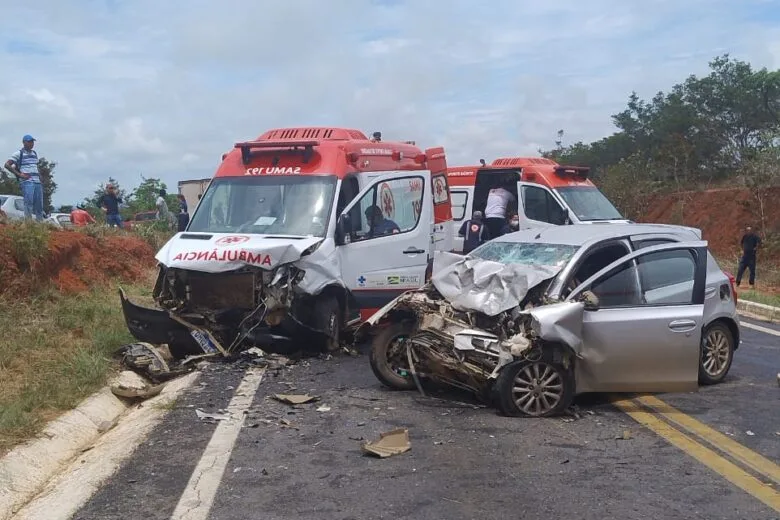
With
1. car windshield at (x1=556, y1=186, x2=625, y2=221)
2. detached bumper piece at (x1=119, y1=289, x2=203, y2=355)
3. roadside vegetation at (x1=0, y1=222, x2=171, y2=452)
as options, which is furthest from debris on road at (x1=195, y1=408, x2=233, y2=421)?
car windshield at (x1=556, y1=186, x2=625, y2=221)

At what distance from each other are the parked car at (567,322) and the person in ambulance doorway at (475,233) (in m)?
6.83

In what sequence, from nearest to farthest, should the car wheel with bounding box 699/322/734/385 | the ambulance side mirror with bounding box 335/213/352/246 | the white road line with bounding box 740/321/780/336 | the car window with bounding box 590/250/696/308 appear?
the car window with bounding box 590/250/696/308 → the car wheel with bounding box 699/322/734/385 → the ambulance side mirror with bounding box 335/213/352/246 → the white road line with bounding box 740/321/780/336

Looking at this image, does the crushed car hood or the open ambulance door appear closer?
the crushed car hood

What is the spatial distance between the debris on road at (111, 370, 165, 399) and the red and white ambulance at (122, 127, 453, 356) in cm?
Result: 51

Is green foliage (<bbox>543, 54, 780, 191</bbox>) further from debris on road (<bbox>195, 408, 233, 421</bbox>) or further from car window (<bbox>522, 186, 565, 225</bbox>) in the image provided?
debris on road (<bbox>195, 408, 233, 421</bbox>)

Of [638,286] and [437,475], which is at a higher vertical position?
[638,286]

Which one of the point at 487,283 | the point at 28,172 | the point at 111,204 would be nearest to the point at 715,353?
the point at 487,283

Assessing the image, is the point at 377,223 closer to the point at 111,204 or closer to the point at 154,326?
the point at 154,326

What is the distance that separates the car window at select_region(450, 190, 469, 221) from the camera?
16.5 m

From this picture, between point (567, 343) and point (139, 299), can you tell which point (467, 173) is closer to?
point (139, 299)

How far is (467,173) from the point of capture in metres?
16.6

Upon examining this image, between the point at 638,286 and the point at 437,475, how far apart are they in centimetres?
296

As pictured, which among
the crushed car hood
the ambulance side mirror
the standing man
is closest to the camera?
the crushed car hood

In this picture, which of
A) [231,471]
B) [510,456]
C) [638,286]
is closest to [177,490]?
[231,471]
